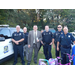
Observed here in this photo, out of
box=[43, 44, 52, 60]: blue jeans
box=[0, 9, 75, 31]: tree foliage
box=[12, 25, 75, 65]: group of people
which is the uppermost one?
box=[0, 9, 75, 31]: tree foliage

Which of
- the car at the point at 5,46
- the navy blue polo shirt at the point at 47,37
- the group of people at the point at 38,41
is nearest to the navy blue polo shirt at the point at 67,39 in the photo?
the group of people at the point at 38,41

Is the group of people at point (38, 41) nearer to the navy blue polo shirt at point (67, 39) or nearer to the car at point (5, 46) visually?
the navy blue polo shirt at point (67, 39)

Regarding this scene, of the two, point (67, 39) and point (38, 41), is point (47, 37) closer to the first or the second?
point (38, 41)

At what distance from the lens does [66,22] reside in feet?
71.5

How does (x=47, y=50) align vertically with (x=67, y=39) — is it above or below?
Answer: below

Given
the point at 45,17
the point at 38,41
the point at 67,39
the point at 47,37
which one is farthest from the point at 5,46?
the point at 45,17

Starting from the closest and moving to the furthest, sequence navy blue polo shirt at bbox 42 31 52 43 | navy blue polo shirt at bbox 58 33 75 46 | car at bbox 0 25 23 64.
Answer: car at bbox 0 25 23 64, navy blue polo shirt at bbox 58 33 75 46, navy blue polo shirt at bbox 42 31 52 43

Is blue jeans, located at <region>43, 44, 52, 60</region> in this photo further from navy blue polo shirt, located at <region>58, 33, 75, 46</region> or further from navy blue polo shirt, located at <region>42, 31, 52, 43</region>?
navy blue polo shirt, located at <region>58, 33, 75, 46</region>

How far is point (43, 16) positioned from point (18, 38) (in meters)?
22.0

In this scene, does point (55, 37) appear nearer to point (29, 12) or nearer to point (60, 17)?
point (60, 17)

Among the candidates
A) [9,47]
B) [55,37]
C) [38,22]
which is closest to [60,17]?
[38,22]

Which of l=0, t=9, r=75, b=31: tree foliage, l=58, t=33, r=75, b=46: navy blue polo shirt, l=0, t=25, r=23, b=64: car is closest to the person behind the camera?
l=0, t=25, r=23, b=64: car

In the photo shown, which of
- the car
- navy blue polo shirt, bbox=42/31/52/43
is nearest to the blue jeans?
navy blue polo shirt, bbox=42/31/52/43

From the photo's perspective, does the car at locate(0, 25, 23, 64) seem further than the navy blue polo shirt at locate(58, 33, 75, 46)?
No
